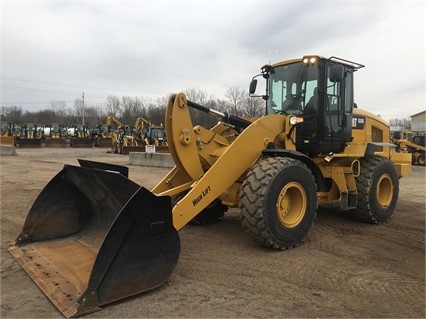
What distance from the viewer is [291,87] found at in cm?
635

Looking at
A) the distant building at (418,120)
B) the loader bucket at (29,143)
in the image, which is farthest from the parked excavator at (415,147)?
the distant building at (418,120)

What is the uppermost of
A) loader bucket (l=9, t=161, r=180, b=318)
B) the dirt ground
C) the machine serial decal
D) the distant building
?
the distant building

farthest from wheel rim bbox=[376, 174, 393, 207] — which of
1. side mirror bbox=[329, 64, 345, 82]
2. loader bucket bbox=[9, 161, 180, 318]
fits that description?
loader bucket bbox=[9, 161, 180, 318]

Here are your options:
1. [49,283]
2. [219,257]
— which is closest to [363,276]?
[219,257]

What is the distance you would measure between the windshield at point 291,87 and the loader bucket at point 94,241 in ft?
10.2

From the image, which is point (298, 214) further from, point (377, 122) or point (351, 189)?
point (377, 122)

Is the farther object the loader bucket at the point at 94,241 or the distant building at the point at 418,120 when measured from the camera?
the distant building at the point at 418,120

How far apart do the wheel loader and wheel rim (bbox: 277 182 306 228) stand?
15 mm

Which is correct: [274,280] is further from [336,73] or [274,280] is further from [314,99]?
[336,73]

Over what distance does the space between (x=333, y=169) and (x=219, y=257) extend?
2.86 metres

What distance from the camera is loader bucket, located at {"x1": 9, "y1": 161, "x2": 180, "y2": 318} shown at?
3461mm

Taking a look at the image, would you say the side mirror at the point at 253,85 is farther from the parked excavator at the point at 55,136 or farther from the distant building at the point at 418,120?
the distant building at the point at 418,120

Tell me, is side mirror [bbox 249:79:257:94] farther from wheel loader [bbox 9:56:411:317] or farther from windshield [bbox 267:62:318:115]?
windshield [bbox 267:62:318:115]

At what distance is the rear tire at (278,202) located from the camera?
189 inches
